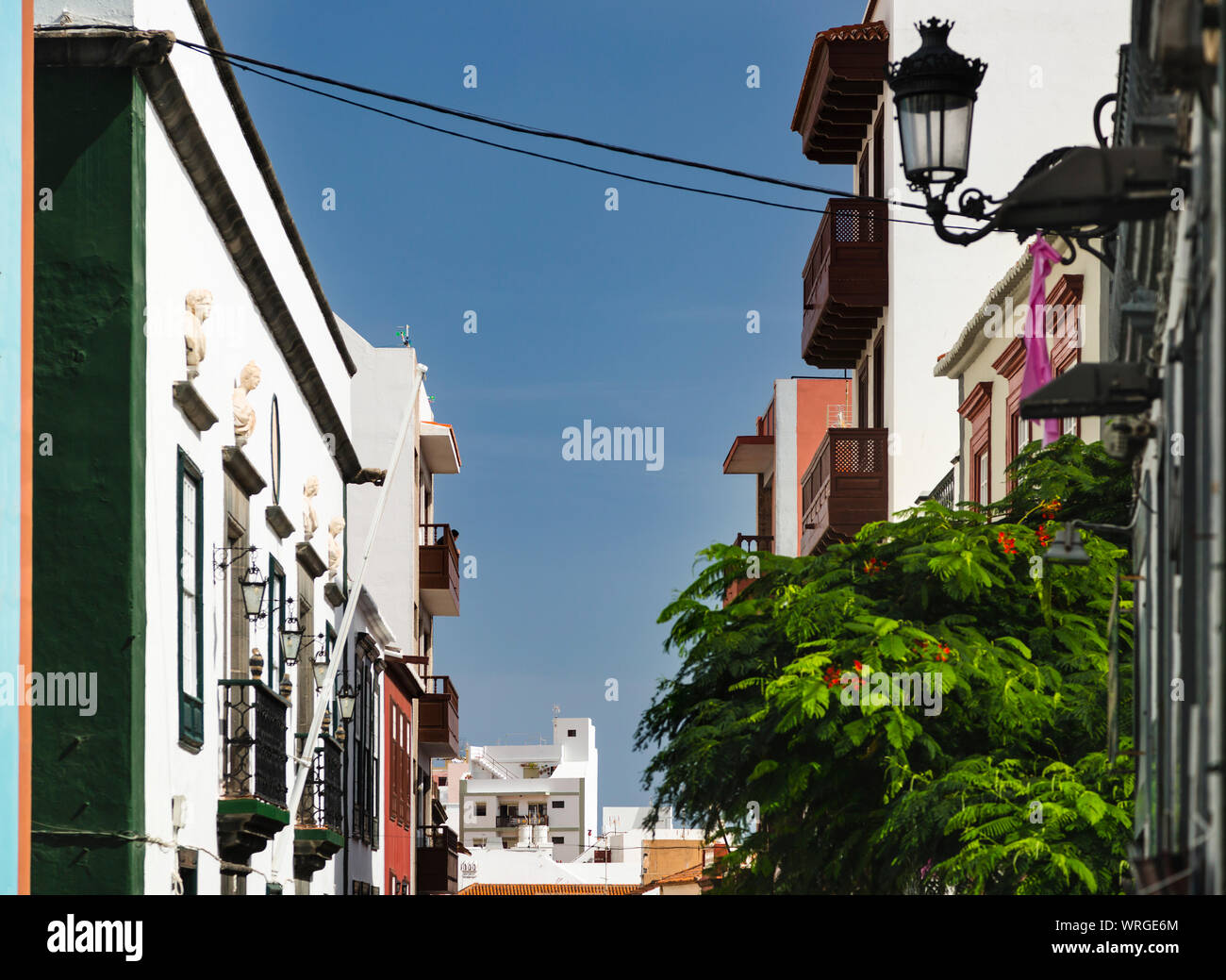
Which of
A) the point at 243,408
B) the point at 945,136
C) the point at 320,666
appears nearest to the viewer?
the point at 945,136

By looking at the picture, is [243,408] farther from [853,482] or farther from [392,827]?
[392,827]

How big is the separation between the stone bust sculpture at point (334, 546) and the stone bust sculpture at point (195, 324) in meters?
9.19

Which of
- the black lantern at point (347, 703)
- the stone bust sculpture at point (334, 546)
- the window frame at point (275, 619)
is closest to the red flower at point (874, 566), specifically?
the window frame at point (275, 619)

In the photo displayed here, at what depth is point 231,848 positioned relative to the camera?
1641cm

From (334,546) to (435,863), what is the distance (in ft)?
55.0

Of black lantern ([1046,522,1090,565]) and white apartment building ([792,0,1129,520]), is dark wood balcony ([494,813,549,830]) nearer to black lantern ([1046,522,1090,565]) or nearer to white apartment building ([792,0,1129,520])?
white apartment building ([792,0,1129,520])

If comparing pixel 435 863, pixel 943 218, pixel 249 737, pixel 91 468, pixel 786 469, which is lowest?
pixel 435 863

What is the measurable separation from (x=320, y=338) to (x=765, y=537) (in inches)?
762

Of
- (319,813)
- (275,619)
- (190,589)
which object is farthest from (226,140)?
(319,813)

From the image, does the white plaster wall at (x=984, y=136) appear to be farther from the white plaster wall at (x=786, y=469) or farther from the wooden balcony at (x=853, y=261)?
the white plaster wall at (x=786, y=469)

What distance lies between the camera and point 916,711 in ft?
47.5
